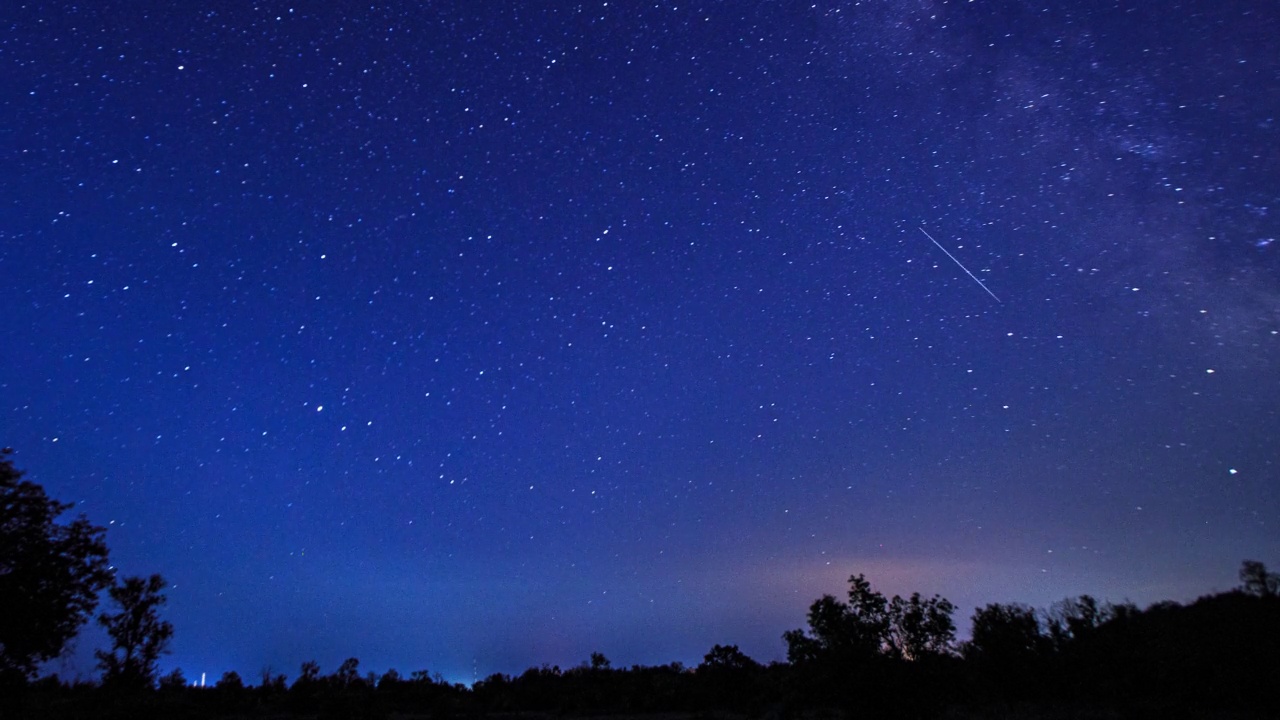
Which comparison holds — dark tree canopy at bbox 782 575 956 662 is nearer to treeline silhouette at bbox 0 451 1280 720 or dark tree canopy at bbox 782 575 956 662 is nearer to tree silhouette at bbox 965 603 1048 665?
treeline silhouette at bbox 0 451 1280 720

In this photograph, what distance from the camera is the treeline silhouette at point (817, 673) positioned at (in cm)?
1634

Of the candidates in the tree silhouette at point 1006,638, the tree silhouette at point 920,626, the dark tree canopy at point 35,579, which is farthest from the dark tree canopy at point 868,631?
the dark tree canopy at point 35,579

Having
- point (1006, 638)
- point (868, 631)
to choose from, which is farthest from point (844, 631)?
point (1006, 638)

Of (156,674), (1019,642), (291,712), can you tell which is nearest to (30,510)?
(291,712)

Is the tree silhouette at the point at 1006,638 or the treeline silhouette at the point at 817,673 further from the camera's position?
the tree silhouette at the point at 1006,638

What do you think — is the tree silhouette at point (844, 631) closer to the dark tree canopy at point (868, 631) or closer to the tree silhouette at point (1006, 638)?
the dark tree canopy at point (868, 631)

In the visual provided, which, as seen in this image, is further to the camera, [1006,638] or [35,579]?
[1006,638]

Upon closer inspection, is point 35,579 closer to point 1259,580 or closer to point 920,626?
point 920,626

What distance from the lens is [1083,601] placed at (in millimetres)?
32750

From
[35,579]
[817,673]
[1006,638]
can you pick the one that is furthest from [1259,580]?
[35,579]

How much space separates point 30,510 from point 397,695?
2361 cm

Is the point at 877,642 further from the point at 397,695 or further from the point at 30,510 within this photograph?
the point at 397,695

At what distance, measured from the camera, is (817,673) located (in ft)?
49.3

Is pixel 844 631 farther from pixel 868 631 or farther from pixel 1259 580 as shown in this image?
pixel 1259 580
